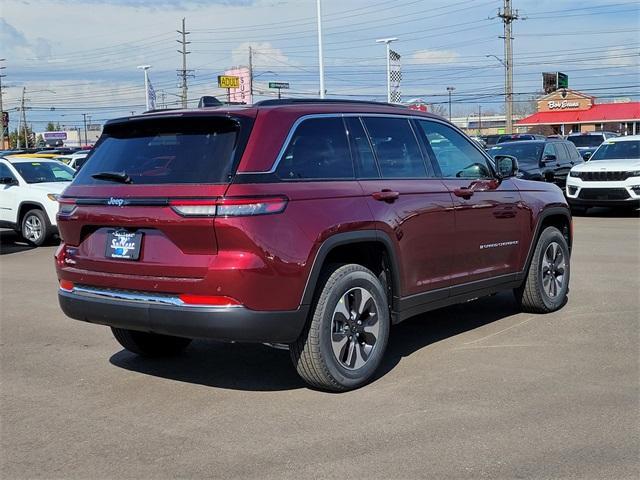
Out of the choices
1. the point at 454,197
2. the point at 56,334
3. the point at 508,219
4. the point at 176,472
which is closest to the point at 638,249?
the point at 508,219

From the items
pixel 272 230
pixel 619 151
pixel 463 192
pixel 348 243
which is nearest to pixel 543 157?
pixel 619 151

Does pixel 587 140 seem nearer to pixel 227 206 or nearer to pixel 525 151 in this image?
pixel 525 151

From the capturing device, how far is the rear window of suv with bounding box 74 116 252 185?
4.72 meters

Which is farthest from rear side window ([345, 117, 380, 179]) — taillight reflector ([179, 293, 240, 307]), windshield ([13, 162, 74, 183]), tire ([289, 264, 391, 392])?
windshield ([13, 162, 74, 183])

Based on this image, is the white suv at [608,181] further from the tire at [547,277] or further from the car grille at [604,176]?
the tire at [547,277]

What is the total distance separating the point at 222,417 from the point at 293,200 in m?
1.42

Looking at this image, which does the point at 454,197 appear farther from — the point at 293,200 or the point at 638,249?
the point at 638,249

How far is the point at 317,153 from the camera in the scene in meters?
5.15

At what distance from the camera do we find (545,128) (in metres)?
85.2

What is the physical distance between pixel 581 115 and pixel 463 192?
7812cm

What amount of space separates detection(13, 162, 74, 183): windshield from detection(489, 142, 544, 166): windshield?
32.1 feet

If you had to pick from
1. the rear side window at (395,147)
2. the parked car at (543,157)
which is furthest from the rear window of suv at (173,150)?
the parked car at (543,157)

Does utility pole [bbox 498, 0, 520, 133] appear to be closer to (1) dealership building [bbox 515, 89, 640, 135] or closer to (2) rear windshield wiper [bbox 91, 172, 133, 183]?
(1) dealership building [bbox 515, 89, 640, 135]

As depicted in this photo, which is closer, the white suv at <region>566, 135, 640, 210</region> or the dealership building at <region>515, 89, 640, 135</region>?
the white suv at <region>566, 135, 640, 210</region>
